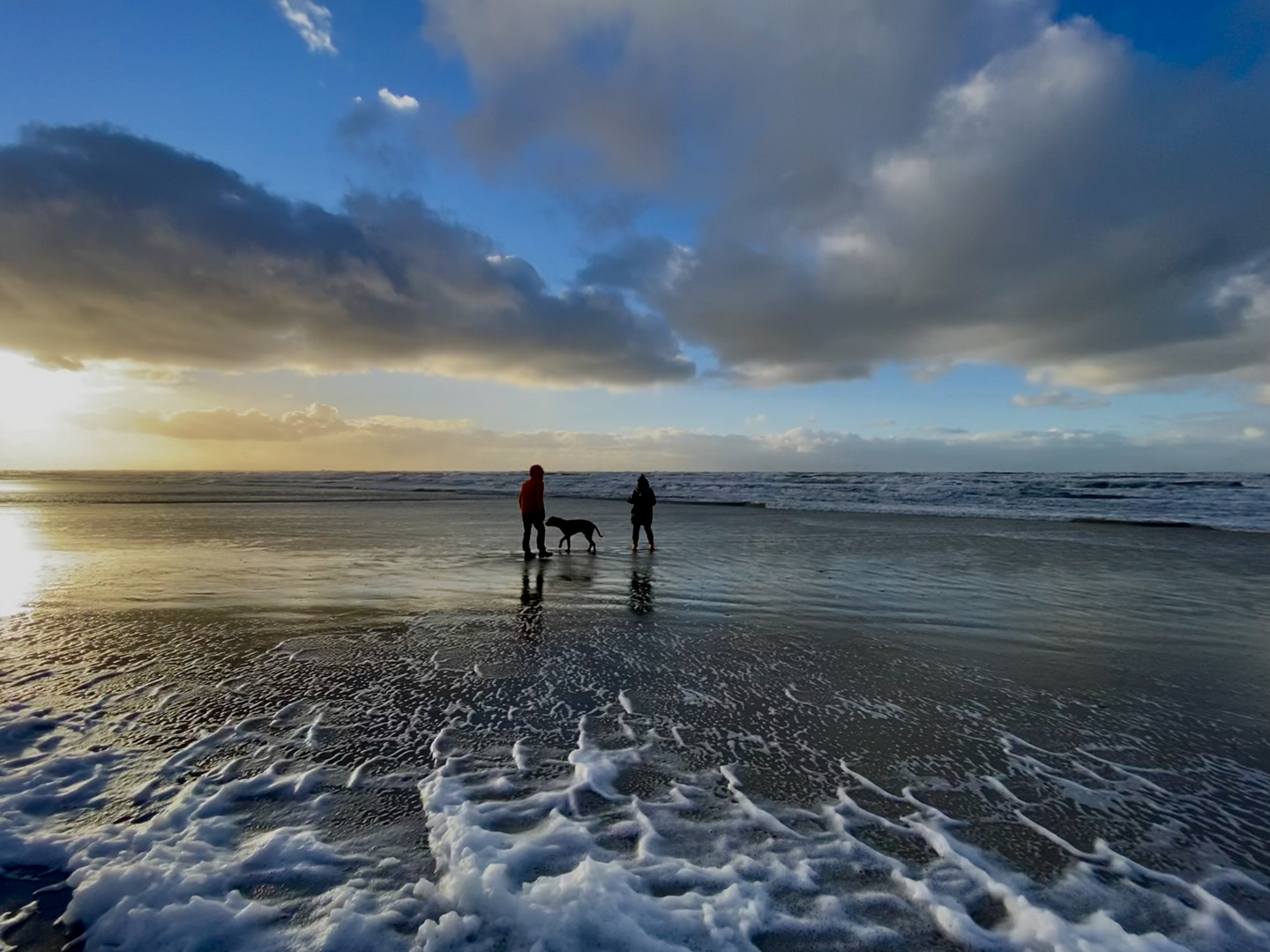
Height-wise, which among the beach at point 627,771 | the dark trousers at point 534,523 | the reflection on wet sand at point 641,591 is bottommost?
the reflection on wet sand at point 641,591

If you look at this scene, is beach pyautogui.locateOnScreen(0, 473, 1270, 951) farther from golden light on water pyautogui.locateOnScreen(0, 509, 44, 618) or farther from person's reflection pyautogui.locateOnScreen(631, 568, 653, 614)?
golden light on water pyautogui.locateOnScreen(0, 509, 44, 618)

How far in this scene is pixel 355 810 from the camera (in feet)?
12.1

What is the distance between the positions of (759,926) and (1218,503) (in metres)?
41.0

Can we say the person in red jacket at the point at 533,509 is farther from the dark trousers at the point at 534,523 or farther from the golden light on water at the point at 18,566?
the golden light on water at the point at 18,566

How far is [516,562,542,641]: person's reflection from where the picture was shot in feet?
26.2

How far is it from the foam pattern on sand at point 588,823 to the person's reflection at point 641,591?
3.57 metres

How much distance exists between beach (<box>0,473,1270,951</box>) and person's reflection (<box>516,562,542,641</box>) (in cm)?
9

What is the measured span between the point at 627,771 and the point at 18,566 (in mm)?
15532

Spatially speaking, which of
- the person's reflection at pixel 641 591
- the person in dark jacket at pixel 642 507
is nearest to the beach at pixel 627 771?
the person's reflection at pixel 641 591

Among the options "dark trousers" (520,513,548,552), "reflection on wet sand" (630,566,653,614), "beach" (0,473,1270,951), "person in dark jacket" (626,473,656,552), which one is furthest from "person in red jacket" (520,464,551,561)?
"beach" (0,473,1270,951)

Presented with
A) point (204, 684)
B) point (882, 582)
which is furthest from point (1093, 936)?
point (882, 582)

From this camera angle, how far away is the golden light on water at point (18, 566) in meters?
9.49

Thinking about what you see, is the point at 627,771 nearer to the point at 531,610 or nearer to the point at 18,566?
the point at 531,610

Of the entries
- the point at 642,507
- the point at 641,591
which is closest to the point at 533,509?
the point at 642,507
